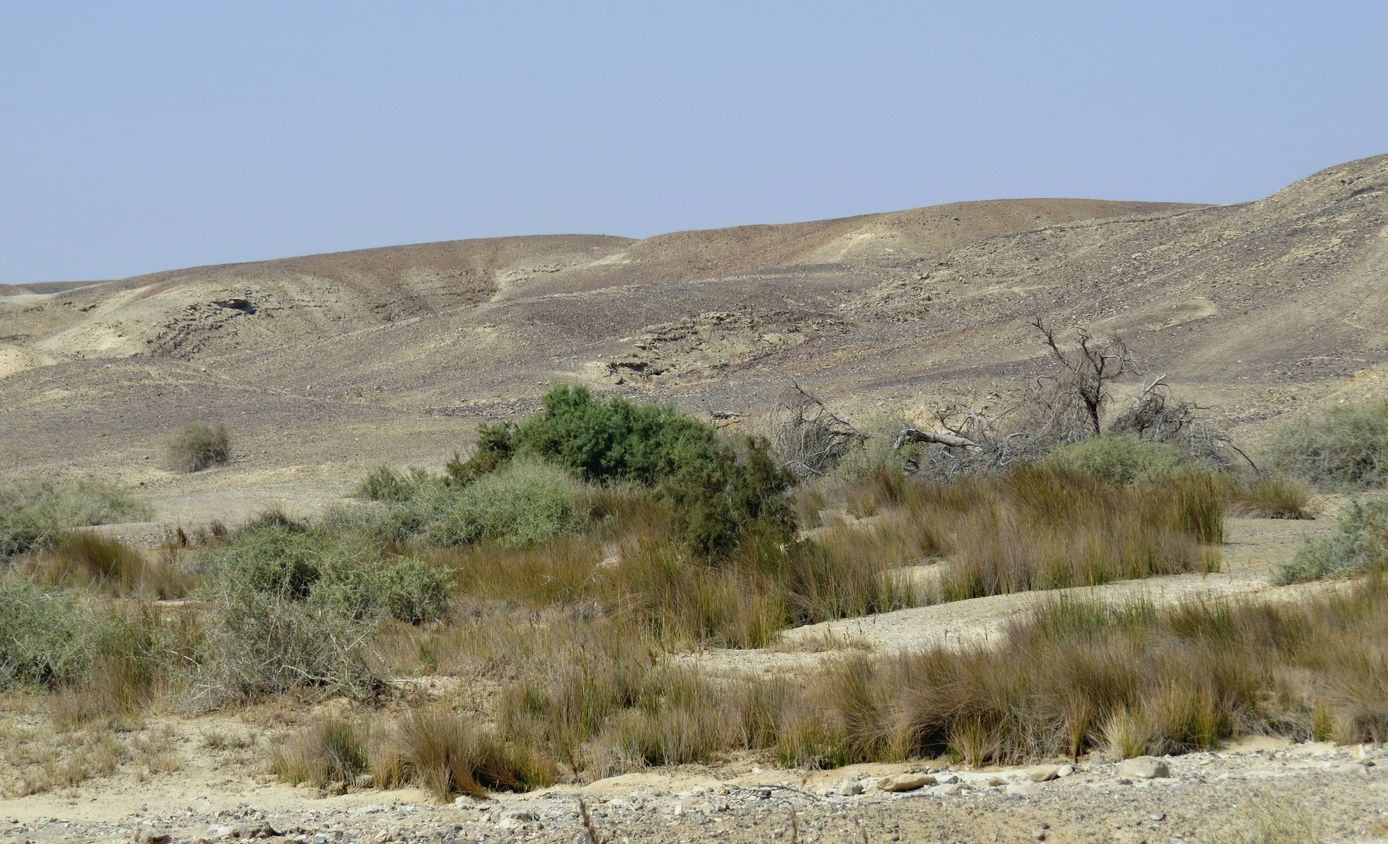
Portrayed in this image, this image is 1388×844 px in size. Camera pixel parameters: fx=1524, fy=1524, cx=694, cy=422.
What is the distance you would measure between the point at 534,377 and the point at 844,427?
24117 mm

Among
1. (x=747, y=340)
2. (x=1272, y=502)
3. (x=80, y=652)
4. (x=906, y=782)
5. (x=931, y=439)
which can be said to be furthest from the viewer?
(x=747, y=340)

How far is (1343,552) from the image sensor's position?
35.6 feet

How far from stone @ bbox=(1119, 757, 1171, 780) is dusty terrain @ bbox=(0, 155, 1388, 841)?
0.12 m

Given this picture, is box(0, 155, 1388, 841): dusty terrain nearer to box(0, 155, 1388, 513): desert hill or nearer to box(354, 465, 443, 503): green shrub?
box(0, 155, 1388, 513): desert hill

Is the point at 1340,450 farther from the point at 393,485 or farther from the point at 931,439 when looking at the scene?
the point at 393,485

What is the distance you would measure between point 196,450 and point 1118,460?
22.4 m

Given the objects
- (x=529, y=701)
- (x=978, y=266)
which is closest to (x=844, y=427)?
(x=529, y=701)

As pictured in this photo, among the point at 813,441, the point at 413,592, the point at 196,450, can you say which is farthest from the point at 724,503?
the point at 196,450

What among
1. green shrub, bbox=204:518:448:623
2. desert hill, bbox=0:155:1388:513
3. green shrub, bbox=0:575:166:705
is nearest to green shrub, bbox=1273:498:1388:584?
green shrub, bbox=204:518:448:623

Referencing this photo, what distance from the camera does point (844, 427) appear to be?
861 inches

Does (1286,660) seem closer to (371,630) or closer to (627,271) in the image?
(371,630)

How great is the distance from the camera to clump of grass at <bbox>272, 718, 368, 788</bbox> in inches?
317

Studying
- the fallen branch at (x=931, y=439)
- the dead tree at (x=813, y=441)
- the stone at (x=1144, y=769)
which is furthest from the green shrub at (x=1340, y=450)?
the stone at (x=1144, y=769)

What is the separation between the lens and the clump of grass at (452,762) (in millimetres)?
7754
